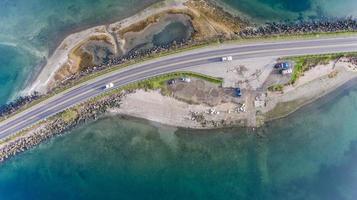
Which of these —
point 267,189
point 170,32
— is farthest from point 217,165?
point 170,32

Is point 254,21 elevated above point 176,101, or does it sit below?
above

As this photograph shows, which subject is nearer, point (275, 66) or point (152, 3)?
point (275, 66)

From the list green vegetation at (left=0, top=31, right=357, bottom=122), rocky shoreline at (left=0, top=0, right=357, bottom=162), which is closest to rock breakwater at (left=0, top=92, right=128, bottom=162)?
rocky shoreline at (left=0, top=0, right=357, bottom=162)

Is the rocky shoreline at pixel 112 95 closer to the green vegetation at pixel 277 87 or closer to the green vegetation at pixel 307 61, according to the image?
the green vegetation at pixel 307 61

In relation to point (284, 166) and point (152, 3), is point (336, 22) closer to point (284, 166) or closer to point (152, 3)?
point (284, 166)

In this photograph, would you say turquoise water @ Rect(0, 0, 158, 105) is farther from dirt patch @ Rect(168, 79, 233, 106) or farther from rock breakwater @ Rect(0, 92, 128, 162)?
dirt patch @ Rect(168, 79, 233, 106)

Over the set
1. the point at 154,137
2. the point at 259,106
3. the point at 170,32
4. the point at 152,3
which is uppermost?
the point at 152,3

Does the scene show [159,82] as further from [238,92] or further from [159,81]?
[238,92]
